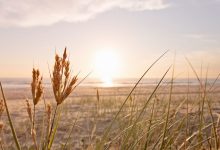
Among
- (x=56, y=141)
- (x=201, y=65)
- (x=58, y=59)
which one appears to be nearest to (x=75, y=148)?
(x=56, y=141)

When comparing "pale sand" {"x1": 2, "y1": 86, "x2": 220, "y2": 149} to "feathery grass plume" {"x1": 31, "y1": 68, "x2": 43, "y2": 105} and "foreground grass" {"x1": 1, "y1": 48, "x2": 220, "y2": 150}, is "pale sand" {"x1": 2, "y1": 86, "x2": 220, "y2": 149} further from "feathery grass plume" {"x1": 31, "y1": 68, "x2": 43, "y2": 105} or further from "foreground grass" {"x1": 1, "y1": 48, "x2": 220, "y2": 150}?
"feathery grass plume" {"x1": 31, "y1": 68, "x2": 43, "y2": 105}

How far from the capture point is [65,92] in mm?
1075

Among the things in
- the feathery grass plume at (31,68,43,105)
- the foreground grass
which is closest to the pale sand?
the foreground grass

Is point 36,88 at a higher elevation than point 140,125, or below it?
higher

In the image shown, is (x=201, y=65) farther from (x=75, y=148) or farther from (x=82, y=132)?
(x=82, y=132)

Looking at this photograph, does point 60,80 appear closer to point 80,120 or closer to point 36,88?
point 36,88

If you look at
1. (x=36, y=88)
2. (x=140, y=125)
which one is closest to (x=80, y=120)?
(x=140, y=125)

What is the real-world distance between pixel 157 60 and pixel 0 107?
2.51 ft

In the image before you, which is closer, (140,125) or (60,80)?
(60,80)

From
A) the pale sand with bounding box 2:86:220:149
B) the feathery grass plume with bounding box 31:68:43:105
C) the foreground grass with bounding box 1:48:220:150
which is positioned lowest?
the pale sand with bounding box 2:86:220:149

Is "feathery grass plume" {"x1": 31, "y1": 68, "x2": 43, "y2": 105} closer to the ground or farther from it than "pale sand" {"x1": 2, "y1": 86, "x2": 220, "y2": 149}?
farther from it

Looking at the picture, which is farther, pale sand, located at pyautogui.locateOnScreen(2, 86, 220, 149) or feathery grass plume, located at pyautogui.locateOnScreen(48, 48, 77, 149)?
pale sand, located at pyautogui.locateOnScreen(2, 86, 220, 149)

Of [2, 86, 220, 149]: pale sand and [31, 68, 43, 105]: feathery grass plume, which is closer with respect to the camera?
[31, 68, 43, 105]: feathery grass plume

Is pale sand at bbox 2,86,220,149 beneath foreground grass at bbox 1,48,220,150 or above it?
beneath
